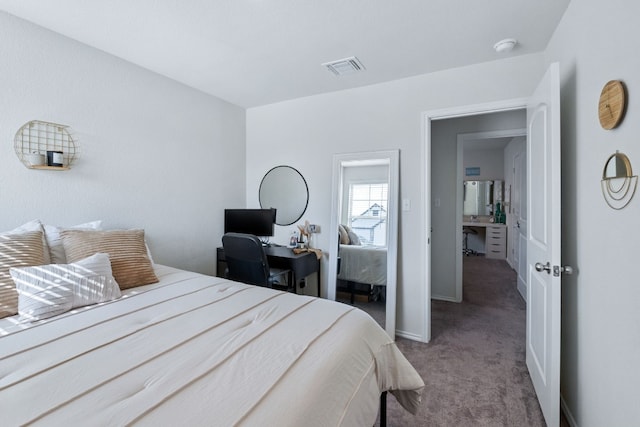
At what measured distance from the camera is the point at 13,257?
1474 mm

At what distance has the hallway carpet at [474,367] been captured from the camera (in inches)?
65.6

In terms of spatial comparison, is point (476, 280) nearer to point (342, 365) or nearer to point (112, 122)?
point (342, 365)

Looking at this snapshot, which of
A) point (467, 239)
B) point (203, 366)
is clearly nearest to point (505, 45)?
point (203, 366)

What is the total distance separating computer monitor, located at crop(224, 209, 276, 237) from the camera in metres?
3.20

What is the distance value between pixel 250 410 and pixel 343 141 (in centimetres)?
259

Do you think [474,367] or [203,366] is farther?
[474,367]

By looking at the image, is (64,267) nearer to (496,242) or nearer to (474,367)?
(474,367)

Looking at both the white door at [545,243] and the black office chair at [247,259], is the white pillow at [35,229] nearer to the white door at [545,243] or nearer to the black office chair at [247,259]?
the black office chair at [247,259]

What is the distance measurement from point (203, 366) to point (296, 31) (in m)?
2.04

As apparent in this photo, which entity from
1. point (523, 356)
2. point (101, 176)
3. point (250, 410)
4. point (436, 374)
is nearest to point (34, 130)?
point (101, 176)

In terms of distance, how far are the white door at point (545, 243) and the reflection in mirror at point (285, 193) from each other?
2070mm

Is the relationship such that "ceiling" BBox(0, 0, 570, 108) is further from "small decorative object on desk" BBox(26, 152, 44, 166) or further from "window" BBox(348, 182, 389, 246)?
"window" BBox(348, 182, 389, 246)

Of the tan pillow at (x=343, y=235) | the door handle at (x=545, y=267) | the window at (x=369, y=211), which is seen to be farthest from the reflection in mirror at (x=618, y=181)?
the tan pillow at (x=343, y=235)

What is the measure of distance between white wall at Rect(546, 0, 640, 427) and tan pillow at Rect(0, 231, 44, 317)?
2568 mm
